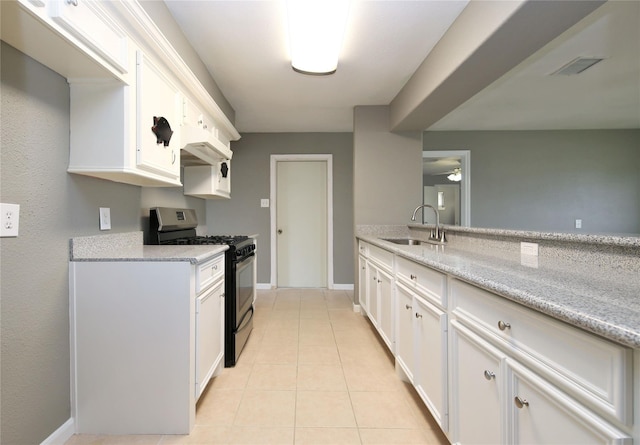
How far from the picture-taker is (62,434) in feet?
4.74

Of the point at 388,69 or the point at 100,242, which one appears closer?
the point at 100,242

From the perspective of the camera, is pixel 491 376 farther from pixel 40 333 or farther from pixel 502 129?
pixel 502 129

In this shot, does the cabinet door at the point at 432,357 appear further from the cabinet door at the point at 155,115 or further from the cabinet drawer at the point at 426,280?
the cabinet door at the point at 155,115

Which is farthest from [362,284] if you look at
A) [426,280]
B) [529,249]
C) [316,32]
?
[316,32]

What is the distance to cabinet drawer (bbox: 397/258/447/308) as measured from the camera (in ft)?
4.56

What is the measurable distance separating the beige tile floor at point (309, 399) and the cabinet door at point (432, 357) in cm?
21

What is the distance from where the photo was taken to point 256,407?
1760 millimetres

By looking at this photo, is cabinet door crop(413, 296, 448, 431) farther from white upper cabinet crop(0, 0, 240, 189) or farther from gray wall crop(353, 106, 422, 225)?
gray wall crop(353, 106, 422, 225)

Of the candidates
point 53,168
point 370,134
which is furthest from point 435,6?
point 53,168

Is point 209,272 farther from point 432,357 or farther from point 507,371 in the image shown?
point 507,371

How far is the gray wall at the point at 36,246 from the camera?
1.19 m

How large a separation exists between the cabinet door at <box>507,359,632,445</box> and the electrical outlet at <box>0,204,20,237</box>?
5.88ft

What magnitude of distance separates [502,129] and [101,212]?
16.4 ft

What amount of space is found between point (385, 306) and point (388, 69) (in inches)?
79.0
